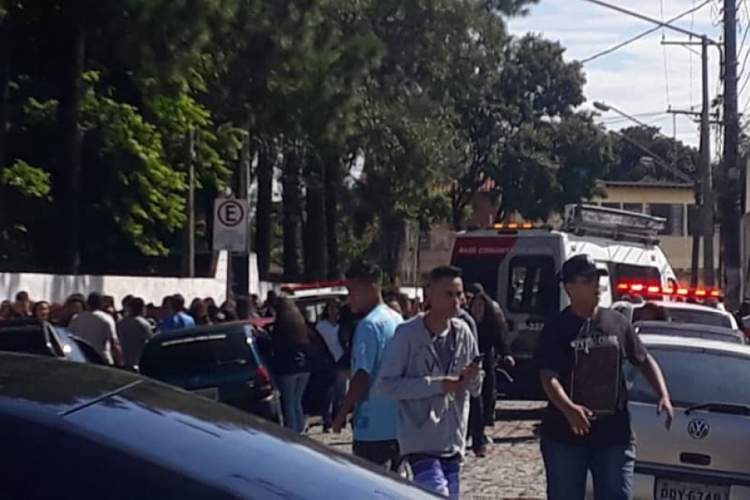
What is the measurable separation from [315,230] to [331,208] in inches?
80.2

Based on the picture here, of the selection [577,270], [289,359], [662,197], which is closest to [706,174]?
[289,359]

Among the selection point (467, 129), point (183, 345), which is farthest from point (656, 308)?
point (467, 129)

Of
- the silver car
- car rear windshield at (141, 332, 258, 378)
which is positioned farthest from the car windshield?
the silver car

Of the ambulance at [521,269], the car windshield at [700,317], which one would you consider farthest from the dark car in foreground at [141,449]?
the ambulance at [521,269]

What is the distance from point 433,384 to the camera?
8.70m

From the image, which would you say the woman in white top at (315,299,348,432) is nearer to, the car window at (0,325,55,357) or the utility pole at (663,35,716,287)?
the car window at (0,325,55,357)

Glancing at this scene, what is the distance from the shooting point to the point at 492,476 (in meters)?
14.7

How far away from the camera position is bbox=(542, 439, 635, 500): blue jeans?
847 cm

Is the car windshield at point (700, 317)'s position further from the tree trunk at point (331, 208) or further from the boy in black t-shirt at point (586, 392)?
the tree trunk at point (331, 208)

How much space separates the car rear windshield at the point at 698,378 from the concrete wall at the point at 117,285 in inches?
510

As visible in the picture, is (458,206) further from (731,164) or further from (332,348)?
(332,348)

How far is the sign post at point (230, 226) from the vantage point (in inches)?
806

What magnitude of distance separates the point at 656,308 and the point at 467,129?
4277cm

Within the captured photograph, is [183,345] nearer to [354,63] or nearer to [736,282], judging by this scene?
[354,63]
